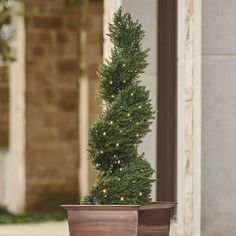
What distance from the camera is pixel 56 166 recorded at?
1648 centimetres

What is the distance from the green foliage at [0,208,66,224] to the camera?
1438 cm

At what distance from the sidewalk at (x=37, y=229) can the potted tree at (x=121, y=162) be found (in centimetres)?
337

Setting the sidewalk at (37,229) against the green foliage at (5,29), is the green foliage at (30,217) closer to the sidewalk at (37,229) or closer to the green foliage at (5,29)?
the sidewalk at (37,229)

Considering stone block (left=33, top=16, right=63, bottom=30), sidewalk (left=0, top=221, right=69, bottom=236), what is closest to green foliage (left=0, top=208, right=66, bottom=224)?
sidewalk (left=0, top=221, right=69, bottom=236)

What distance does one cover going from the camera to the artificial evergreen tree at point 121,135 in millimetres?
7816

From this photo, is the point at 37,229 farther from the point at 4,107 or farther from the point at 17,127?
the point at 4,107

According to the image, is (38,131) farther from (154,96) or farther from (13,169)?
(154,96)

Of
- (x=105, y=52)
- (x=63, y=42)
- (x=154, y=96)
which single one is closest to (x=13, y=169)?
(x=63, y=42)

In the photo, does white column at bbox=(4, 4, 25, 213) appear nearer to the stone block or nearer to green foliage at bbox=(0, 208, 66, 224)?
the stone block

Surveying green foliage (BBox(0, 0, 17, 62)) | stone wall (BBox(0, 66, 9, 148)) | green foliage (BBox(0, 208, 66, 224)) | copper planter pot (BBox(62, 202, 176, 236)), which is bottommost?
green foliage (BBox(0, 208, 66, 224))

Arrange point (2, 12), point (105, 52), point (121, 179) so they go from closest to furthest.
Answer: point (121, 179) < point (105, 52) < point (2, 12)

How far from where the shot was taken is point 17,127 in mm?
16359

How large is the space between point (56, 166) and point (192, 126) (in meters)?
7.84

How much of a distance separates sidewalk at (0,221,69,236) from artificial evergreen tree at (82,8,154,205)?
133 inches
